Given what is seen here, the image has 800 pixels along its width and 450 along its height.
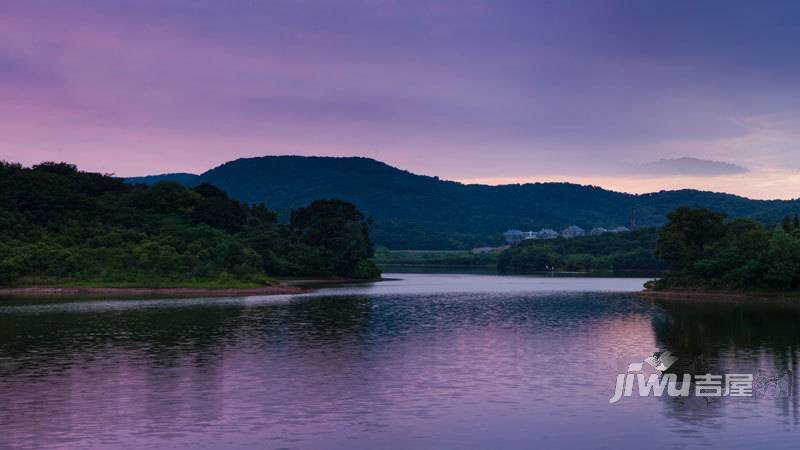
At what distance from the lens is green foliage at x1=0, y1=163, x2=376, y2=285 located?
139 meters

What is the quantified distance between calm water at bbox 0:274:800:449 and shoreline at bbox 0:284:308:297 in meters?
42.3

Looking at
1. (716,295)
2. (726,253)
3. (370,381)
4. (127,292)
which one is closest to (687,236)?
(726,253)

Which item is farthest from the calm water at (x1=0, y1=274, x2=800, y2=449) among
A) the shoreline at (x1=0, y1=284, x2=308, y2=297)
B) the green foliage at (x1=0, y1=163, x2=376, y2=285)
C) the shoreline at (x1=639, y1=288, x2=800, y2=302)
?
the green foliage at (x1=0, y1=163, x2=376, y2=285)

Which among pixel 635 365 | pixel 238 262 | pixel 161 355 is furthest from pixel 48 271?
pixel 635 365

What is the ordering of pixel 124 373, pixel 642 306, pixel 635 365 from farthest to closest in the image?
pixel 642 306 < pixel 635 365 < pixel 124 373

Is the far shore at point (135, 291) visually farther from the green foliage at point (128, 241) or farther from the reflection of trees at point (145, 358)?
the reflection of trees at point (145, 358)

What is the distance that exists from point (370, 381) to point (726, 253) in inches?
3692

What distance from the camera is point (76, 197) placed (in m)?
173

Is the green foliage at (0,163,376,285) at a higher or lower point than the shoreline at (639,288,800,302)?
higher

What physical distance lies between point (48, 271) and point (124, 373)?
104 metres

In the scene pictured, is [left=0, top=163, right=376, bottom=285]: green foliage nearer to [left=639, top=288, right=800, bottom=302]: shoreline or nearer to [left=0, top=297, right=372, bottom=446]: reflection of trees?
[left=0, top=297, right=372, bottom=446]: reflection of trees

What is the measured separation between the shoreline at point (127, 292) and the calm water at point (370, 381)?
139ft

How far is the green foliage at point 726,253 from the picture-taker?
11075cm

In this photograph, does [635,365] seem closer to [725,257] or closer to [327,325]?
[327,325]
